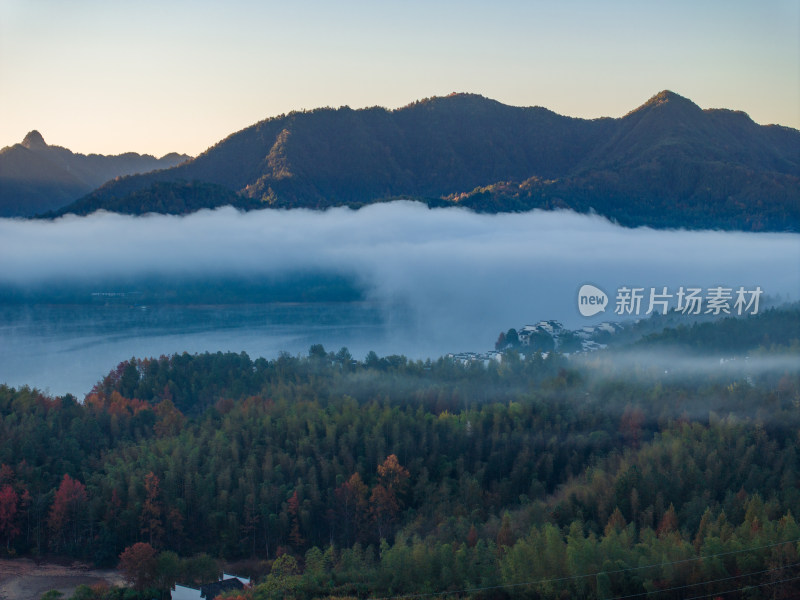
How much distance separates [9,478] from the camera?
57.4 feet

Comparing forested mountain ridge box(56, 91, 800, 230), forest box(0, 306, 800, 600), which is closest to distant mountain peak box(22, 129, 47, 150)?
forested mountain ridge box(56, 91, 800, 230)

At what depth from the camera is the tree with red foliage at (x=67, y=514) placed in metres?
16.1

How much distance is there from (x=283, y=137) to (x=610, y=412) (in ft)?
172

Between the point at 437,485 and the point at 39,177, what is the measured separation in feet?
227

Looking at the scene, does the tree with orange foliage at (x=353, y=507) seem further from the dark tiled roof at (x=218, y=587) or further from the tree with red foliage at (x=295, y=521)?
the dark tiled roof at (x=218, y=587)

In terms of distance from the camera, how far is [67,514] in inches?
640

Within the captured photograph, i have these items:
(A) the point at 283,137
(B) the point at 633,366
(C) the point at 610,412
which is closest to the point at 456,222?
(A) the point at 283,137

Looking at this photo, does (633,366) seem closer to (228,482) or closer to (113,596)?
(228,482)

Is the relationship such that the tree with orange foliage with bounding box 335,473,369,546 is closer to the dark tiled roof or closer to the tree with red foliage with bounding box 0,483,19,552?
the dark tiled roof

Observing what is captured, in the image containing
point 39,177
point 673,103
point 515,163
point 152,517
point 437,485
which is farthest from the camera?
point 39,177

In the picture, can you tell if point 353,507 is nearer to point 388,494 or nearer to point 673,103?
point 388,494

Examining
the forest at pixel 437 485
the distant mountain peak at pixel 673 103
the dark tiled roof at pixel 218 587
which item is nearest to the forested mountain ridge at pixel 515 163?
the distant mountain peak at pixel 673 103

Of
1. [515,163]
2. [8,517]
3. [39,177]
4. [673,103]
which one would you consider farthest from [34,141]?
[8,517]

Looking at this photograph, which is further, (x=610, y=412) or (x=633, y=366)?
(x=633, y=366)
